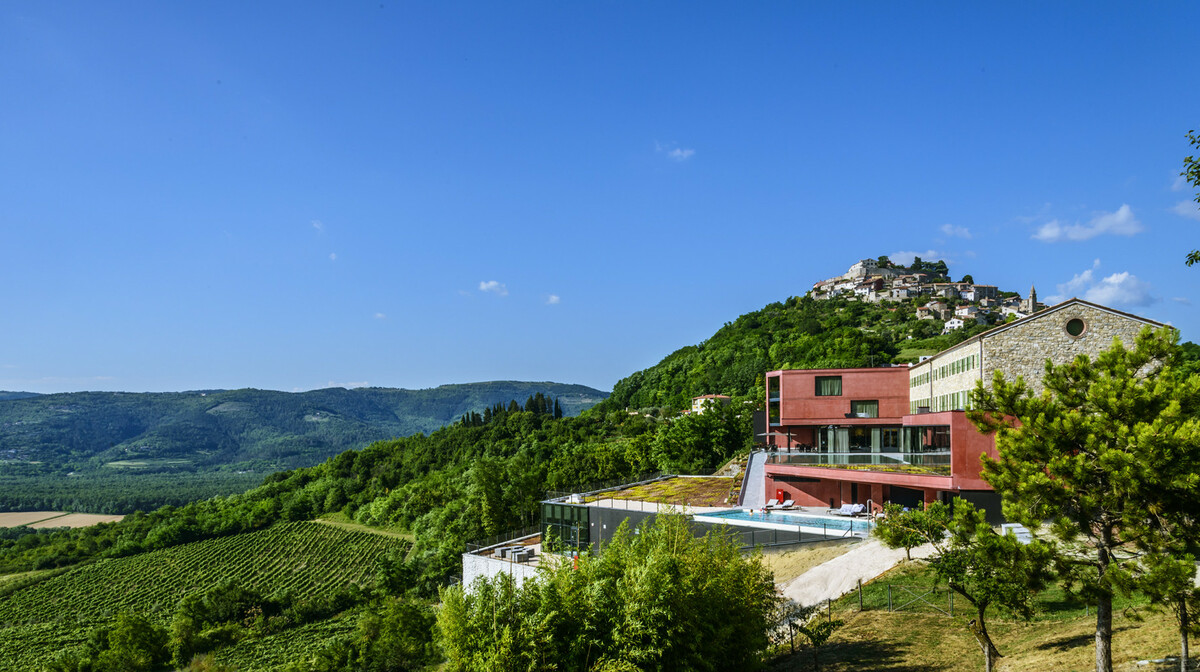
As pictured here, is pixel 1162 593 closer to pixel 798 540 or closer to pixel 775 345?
pixel 798 540

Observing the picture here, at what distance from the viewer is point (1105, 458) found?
34.3 feet

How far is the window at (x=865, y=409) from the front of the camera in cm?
3903

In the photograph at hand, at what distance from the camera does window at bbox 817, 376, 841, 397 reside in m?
39.3

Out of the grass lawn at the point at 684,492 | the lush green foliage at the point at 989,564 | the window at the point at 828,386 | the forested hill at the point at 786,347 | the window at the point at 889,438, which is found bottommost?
the grass lawn at the point at 684,492

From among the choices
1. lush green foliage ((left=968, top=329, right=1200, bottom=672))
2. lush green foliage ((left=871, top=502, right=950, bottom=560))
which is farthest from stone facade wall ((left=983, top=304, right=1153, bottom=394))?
lush green foliage ((left=968, top=329, right=1200, bottom=672))

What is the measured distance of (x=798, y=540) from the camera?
84.9 ft

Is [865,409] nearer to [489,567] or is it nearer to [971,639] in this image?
[489,567]

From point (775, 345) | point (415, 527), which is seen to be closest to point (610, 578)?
point (415, 527)

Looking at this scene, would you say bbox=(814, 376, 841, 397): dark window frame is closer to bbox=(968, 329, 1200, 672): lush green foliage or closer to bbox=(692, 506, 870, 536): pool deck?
bbox=(692, 506, 870, 536): pool deck

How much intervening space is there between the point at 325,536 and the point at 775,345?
78.8 meters

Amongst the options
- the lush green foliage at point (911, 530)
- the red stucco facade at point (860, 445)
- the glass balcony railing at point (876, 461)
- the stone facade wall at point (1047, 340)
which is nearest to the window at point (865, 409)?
the red stucco facade at point (860, 445)

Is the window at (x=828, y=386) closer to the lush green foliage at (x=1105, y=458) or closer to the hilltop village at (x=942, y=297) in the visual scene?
the lush green foliage at (x=1105, y=458)

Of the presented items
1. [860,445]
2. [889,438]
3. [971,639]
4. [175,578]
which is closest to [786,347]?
[889,438]

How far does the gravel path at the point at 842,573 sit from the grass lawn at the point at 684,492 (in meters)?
12.7
